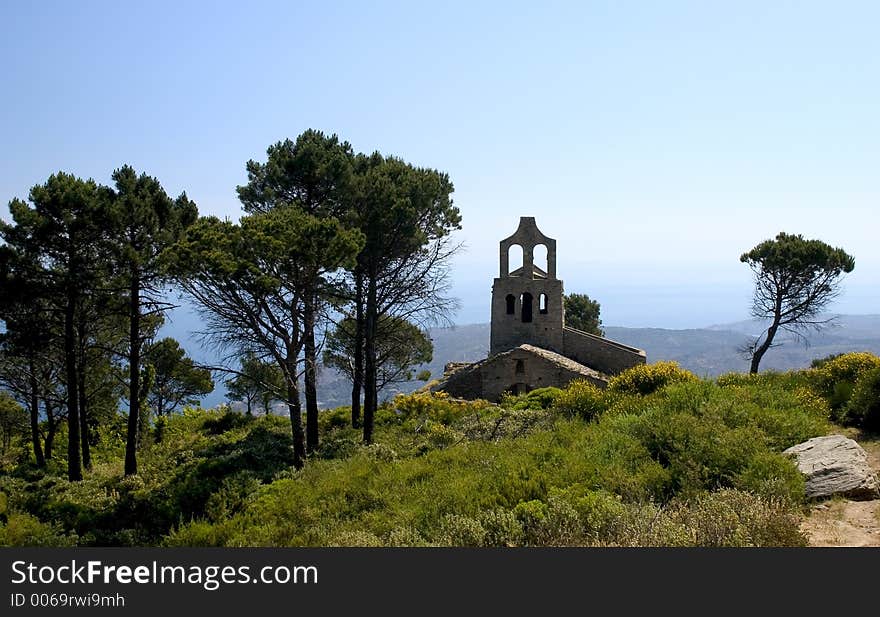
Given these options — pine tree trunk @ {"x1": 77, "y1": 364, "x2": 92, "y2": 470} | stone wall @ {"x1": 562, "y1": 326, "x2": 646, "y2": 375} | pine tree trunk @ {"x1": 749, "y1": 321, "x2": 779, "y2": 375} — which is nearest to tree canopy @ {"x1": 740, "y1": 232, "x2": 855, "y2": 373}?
pine tree trunk @ {"x1": 749, "y1": 321, "x2": 779, "y2": 375}

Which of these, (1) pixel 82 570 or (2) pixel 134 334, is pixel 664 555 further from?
(2) pixel 134 334

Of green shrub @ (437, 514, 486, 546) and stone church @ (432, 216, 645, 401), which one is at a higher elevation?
stone church @ (432, 216, 645, 401)

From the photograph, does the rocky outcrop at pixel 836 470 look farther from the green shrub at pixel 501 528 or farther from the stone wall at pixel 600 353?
the stone wall at pixel 600 353

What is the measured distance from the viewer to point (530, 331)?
1383 inches

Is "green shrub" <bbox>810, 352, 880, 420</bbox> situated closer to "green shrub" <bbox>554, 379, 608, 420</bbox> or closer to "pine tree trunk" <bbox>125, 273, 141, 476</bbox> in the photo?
"green shrub" <bbox>554, 379, 608, 420</bbox>

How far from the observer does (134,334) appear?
59.3 feet

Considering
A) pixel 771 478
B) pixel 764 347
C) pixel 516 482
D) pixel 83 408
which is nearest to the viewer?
pixel 771 478

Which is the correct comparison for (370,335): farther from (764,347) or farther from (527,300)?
(764,347)

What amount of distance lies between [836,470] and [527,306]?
90.3 ft

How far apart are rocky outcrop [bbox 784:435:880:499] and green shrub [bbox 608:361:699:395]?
22.9ft

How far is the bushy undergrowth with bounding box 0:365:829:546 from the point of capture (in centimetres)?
739

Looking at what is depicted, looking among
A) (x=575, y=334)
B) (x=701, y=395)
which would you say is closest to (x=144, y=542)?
(x=701, y=395)

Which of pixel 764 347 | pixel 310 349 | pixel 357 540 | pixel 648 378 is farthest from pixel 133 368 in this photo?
pixel 764 347

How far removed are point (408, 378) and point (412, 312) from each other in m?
8.15
